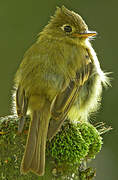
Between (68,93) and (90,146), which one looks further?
(68,93)

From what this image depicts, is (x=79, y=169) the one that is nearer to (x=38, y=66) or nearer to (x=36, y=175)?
(x=36, y=175)

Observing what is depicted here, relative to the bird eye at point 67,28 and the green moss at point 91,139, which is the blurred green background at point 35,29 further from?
the green moss at point 91,139

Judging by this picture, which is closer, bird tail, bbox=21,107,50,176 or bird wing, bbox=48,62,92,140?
bird tail, bbox=21,107,50,176

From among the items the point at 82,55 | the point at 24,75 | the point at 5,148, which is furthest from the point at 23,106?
the point at 82,55

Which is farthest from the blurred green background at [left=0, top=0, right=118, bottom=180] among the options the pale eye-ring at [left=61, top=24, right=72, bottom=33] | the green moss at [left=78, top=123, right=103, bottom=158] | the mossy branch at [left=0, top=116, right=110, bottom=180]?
the mossy branch at [left=0, top=116, right=110, bottom=180]

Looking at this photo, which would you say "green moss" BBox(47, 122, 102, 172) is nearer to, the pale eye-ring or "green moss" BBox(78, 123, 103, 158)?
"green moss" BBox(78, 123, 103, 158)

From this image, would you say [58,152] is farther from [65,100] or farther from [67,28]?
[67,28]
